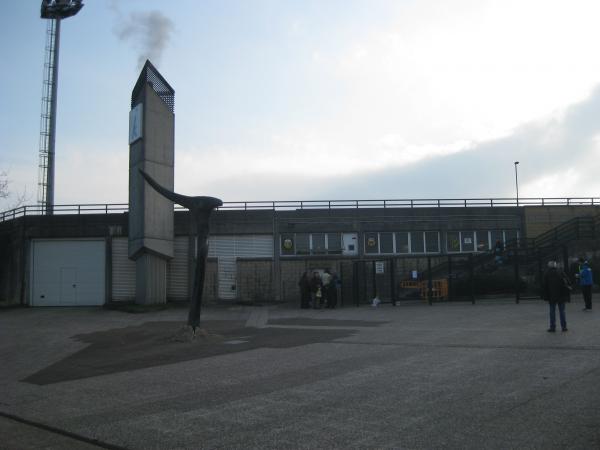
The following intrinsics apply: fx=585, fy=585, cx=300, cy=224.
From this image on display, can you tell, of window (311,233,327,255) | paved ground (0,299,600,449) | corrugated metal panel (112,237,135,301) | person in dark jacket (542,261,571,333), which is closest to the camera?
paved ground (0,299,600,449)

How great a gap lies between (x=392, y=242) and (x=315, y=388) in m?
23.9

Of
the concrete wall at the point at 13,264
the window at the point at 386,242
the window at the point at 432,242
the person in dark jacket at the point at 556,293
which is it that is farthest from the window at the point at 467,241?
the concrete wall at the point at 13,264

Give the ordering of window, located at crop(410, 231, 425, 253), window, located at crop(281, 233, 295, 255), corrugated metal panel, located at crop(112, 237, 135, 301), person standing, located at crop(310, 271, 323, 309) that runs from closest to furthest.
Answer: person standing, located at crop(310, 271, 323, 309) < corrugated metal panel, located at crop(112, 237, 135, 301) < window, located at crop(281, 233, 295, 255) < window, located at crop(410, 231, 425, 253)

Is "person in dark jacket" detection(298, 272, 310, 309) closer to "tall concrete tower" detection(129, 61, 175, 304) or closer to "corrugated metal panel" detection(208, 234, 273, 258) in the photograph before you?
"corrugated metal panel" detection(208, 234, 273, 258)

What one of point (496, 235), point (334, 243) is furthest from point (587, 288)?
point (334, 243)

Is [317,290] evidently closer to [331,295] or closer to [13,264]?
[331,295]

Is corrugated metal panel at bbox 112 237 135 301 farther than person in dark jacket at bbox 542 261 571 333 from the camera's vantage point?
Yes

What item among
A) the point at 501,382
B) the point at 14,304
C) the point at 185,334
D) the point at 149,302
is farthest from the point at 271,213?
the point at 501,382

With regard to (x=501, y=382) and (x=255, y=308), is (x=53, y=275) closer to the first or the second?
(x=255, y=308)

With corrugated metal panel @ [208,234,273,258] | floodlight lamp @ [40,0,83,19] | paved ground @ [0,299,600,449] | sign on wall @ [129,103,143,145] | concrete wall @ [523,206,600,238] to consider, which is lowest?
paved ground @ [0,299,600,449]

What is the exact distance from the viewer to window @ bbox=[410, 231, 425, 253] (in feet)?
105

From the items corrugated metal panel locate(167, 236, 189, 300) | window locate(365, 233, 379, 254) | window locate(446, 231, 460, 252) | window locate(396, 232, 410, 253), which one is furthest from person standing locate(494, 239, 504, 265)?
corrugated metal panel locate(167, 236, 189, 300)

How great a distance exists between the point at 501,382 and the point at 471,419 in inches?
81.1

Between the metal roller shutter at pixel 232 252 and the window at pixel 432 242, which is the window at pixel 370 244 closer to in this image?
the window at pixel 432 242
